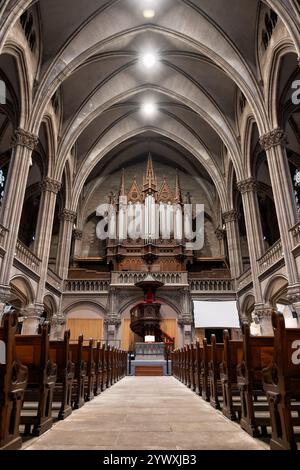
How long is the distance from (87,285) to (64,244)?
277cm

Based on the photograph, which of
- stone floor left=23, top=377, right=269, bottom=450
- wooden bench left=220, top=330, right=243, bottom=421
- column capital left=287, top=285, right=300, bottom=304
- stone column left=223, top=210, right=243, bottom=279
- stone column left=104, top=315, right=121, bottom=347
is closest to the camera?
stone floor left=23, top=377, right=269, bottom=450

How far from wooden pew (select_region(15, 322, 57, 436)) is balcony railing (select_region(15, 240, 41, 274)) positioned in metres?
9.39

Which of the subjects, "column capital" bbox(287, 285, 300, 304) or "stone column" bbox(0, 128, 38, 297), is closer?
"column capital" bbox(287, 285, 300, 304)

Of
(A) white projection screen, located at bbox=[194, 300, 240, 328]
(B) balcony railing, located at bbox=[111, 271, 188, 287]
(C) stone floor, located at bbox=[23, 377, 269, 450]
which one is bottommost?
(C) stone floor, located at bbox=[23, 377, 269, 450]

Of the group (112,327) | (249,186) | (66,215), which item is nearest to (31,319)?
(112,327)

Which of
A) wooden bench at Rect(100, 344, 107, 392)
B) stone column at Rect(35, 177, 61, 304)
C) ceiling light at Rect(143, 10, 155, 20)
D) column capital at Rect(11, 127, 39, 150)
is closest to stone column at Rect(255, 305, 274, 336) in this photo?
wooden bench at Rect(100, 344, 107, 392)

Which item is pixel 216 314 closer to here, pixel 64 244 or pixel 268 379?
pixel 64 244

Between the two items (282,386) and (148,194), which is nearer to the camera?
A: (282,386)

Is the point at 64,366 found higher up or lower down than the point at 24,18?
lower down

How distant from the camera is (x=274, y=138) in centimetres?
1341

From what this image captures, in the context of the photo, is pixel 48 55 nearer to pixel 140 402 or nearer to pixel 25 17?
pixel 25 17

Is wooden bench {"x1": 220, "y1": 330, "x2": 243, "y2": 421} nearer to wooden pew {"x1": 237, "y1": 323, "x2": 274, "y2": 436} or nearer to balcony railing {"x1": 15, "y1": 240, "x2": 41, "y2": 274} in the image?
wooden pew {"x1": 237, "y1": 323, "x2": 274, "y2": 436}

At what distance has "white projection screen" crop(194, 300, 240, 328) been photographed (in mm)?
17719

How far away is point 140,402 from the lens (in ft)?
18.8
